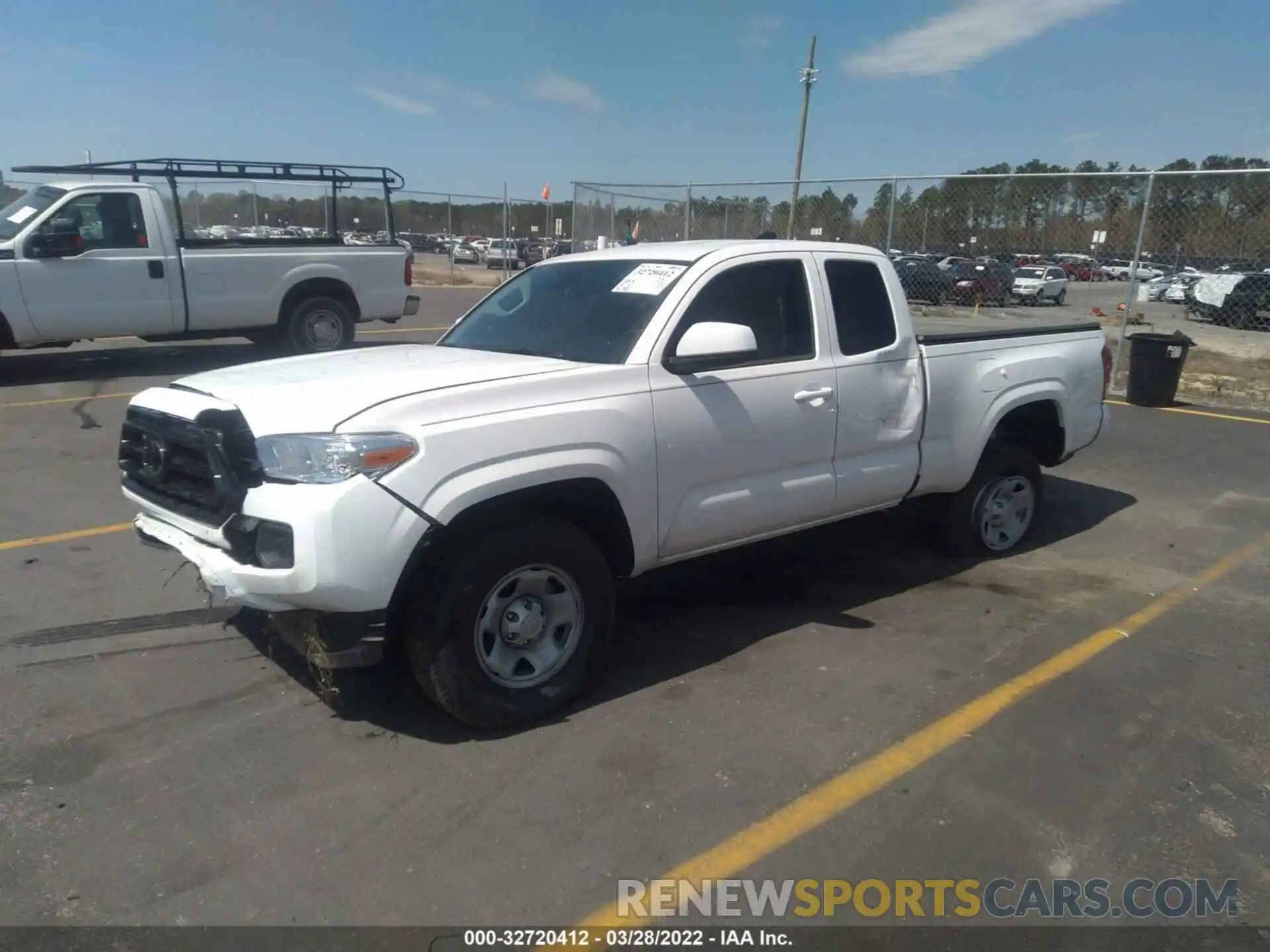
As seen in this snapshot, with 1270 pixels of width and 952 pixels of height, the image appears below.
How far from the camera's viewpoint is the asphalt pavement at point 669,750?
284 cm

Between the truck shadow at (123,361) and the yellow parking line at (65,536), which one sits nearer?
the yellow parking line at (65,536)

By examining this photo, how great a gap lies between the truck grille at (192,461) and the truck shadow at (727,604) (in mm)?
910

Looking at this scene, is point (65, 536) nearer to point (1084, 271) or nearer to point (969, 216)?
point (969, 216)

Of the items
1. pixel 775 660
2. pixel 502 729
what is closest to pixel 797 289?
pixel 775 660

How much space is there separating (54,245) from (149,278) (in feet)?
3.23

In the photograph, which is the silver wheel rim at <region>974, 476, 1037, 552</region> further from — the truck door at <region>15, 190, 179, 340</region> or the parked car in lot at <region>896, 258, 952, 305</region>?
the parked car in lot at <region>896, 258, 952, 305</region>

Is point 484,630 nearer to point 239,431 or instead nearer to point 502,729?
point 502,729

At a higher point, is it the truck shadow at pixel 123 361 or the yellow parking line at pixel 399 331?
the yellow parking line at pixel 399 331

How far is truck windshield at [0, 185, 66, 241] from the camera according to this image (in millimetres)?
10141

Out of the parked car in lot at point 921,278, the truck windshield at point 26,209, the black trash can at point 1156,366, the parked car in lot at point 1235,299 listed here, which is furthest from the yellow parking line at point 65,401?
the parked car in lot at point 1235,299

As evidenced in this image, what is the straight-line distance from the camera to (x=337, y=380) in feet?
12.1

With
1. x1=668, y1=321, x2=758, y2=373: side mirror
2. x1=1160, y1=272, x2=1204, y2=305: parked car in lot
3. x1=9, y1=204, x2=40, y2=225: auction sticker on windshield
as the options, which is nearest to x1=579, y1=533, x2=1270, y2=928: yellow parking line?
x1=668, y1=321, x2=758, y2=373: side mirror

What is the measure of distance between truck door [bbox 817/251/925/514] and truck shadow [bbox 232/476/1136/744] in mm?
615

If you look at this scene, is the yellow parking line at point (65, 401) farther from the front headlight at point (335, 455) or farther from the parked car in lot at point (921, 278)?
the parked car in lot at point (921, 278)
